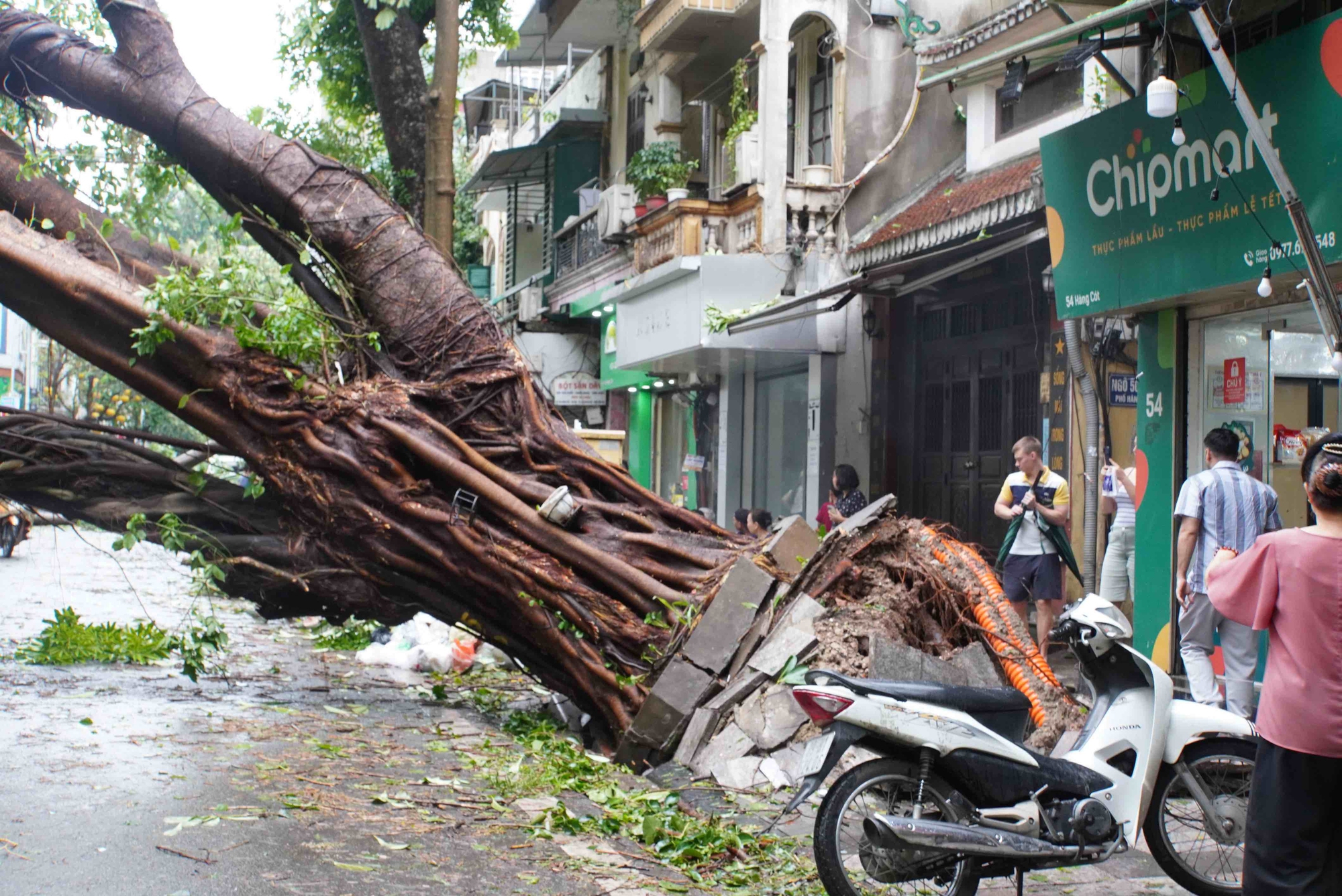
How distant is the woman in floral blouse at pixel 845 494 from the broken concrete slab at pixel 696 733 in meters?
4.43

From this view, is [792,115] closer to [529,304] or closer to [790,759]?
[529,304]

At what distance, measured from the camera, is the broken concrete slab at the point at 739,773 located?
6.69 metres

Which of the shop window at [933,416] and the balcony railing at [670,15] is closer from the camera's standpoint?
the shop window at [933,416]

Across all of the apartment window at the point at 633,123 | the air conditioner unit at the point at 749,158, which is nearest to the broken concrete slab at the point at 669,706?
the air conditioner unit at the point at 749,158

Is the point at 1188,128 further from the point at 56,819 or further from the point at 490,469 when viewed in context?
the point at 56,819

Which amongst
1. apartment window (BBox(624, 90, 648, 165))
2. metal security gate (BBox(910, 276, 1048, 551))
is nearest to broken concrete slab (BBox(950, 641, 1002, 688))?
metal security gate (BBox(910, 276, 1048, 551))

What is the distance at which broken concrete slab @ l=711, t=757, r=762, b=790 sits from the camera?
263 inches

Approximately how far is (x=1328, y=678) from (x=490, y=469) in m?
5.53

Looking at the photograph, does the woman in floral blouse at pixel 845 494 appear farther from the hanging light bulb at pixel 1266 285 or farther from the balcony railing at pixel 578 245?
the balcony railing at pixel 578 245

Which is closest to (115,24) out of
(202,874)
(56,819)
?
(56,819)

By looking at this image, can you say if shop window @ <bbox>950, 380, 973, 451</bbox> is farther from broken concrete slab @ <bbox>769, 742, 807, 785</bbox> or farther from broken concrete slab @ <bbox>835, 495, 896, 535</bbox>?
broken concrete slab @ <bbox>769, 742, 807, 785</bbox>

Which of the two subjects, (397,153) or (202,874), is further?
(397,153)

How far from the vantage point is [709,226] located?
17859 mm

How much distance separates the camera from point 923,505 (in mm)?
15250
